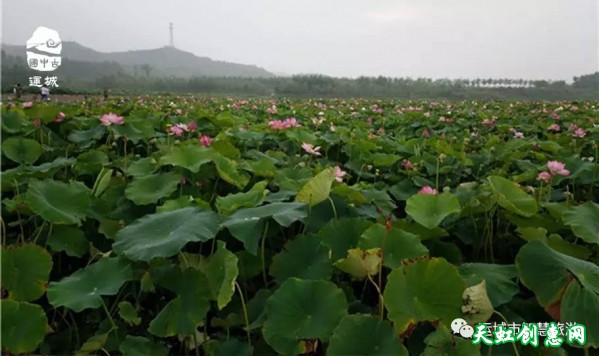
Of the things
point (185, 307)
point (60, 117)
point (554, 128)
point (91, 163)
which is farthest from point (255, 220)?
point (554, 128)

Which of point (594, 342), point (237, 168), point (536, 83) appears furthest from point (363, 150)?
point (536, 83)

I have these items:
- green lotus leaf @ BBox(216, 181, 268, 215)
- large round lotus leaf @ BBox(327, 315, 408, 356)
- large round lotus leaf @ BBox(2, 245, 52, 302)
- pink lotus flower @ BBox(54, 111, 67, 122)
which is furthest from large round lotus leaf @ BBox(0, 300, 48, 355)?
pink lotus flower @ BBox(54, 111, 67, 122)

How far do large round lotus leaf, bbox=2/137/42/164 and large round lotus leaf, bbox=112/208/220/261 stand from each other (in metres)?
1.03

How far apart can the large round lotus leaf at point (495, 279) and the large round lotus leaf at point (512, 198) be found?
194 mm

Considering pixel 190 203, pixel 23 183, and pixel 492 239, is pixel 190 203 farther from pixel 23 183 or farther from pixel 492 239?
pixel 492 239

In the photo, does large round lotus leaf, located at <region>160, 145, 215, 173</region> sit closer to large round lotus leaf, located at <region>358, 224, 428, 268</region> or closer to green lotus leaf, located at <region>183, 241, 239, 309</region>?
Answer: green lotus leaf, located at <region>183, 241, 239, 309</region>

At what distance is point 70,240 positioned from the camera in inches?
47.2

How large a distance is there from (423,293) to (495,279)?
0.65 ft

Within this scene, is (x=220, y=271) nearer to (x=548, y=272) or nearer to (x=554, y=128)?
(x=548, y=272)

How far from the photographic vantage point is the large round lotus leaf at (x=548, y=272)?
0.82m

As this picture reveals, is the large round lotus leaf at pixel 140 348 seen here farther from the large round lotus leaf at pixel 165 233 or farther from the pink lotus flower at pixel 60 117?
the pink lotus flower at pixel 60 117

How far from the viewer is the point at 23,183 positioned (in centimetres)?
148

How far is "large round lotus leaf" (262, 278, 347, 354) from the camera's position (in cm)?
80

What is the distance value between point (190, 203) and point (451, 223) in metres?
0.70
